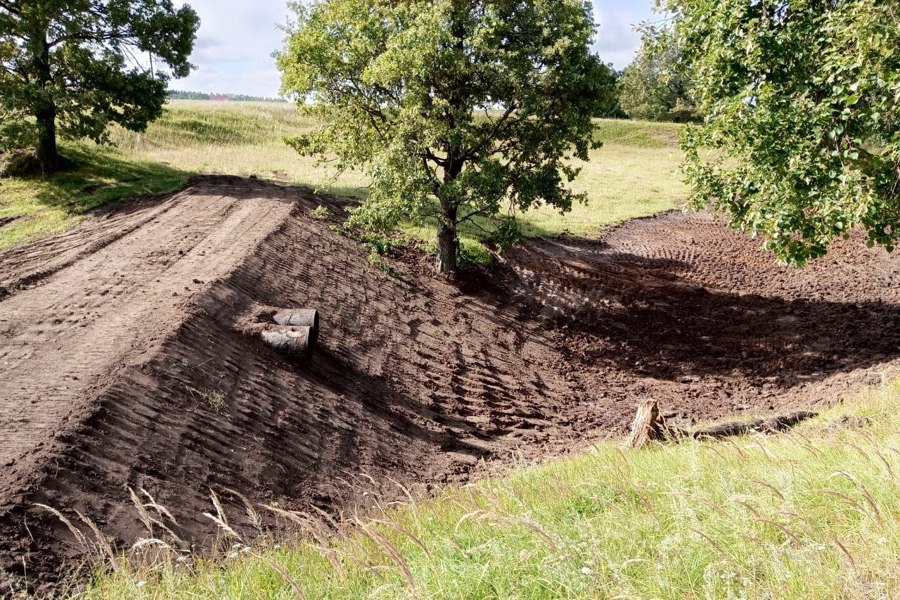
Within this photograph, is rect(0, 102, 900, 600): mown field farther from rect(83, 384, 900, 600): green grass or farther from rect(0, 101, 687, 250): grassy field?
rect(0, 101, 687, 250): grassy field

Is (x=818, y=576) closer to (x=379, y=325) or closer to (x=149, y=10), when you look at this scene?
(x=379, y=325)

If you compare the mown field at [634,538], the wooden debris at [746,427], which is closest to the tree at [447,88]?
the wooden debris at [746,427]

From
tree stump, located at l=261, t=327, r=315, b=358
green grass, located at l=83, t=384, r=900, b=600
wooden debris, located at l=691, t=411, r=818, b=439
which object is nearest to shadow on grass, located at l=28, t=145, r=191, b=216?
tree stump, located at l=261, t=327, r=315, b=358

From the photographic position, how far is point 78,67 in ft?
71.8

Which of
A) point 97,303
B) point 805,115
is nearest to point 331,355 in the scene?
point 97,303


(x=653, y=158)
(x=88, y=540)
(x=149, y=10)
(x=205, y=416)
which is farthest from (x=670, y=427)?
(x=653, y=158)

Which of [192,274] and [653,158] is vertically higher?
[653,158]

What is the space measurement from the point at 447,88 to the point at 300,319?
24.1 ft

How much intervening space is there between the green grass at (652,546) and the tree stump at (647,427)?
2.40m

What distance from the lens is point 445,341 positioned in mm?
14844

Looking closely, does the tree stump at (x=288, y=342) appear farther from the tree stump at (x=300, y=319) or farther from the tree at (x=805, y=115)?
the tree at (x=805, y=115)

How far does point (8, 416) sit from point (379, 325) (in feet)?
Answer: 27.0

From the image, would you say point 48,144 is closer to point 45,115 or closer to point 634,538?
point 45,115

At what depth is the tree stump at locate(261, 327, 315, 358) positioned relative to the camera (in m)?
10.7
